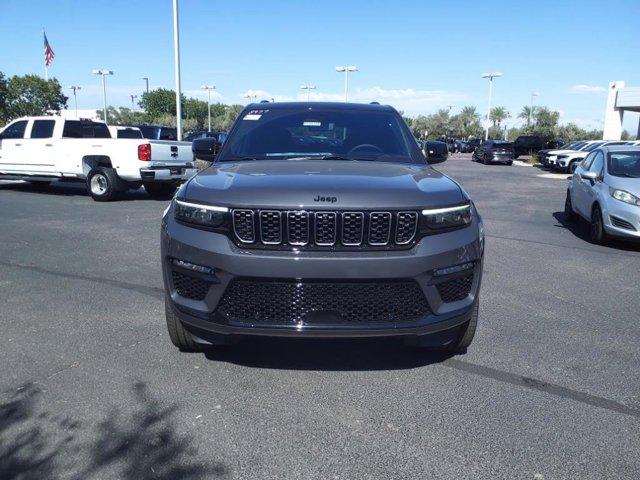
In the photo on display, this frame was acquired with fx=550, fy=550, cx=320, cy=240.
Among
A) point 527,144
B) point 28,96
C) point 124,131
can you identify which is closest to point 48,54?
point 28,96

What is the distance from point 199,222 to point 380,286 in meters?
1.15

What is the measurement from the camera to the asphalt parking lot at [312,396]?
2795mm

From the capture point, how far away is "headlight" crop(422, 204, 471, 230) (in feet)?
10.8

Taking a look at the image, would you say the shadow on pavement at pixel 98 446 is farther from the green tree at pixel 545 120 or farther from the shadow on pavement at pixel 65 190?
the green tree at pixel 545 120

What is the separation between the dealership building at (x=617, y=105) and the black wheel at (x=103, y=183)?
119 feet

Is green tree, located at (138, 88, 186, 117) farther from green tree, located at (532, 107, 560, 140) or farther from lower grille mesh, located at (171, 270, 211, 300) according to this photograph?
lower grille mesh, located at (171, 270, 211, 300)

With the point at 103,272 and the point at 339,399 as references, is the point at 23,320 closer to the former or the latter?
the point at 103,272

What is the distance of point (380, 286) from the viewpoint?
10.4 feet

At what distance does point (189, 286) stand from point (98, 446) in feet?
3.28

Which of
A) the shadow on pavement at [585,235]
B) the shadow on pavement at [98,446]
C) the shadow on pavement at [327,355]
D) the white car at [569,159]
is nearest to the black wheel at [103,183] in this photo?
the shadow on pavement at [585,235]

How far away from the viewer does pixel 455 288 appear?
3.38 metres

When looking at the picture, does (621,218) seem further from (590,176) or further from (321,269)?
(321,269)

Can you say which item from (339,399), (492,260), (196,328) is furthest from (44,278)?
(492,260)

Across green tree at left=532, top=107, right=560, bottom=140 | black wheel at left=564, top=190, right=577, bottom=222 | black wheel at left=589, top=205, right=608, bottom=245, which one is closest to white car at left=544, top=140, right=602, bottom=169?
black wheel at left=564, top=190, right=577, bottom=222
